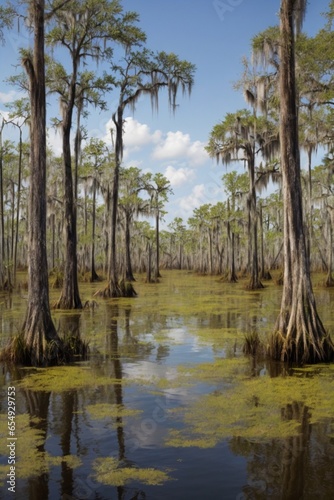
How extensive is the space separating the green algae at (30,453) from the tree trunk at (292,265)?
16.0ft

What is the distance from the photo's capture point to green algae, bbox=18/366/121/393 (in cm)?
698

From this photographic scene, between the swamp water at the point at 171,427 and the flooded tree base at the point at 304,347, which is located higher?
the flooded tree base at the point at 304,347

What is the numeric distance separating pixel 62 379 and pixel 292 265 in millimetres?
4760

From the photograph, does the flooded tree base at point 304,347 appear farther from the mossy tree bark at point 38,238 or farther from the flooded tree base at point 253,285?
the flooded tree base at point 253,285

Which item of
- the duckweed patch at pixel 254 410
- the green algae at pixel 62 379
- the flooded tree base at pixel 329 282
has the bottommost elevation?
the duckweed patch at pixel 254 410

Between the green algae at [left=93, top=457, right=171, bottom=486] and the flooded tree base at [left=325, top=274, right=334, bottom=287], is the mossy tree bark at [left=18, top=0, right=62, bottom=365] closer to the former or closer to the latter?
the green algae at [left=93, top=457, right=171, bottom=486]

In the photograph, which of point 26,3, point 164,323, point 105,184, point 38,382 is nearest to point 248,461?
point 38,382

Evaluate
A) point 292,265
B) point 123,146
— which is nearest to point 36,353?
point 292,265

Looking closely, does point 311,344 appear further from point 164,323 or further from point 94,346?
point 164,323

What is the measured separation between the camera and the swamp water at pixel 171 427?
400cm

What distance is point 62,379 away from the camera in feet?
24.3

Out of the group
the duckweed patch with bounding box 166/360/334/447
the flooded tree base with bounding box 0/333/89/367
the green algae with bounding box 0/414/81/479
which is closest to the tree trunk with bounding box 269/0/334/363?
the duckweed patch with bounding box 166/360/334/447

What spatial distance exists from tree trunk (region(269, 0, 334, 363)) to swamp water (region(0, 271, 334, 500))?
50 centimetres

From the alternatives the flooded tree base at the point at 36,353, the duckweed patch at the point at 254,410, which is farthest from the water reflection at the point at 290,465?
the flooded tree base at the point at 36,353
